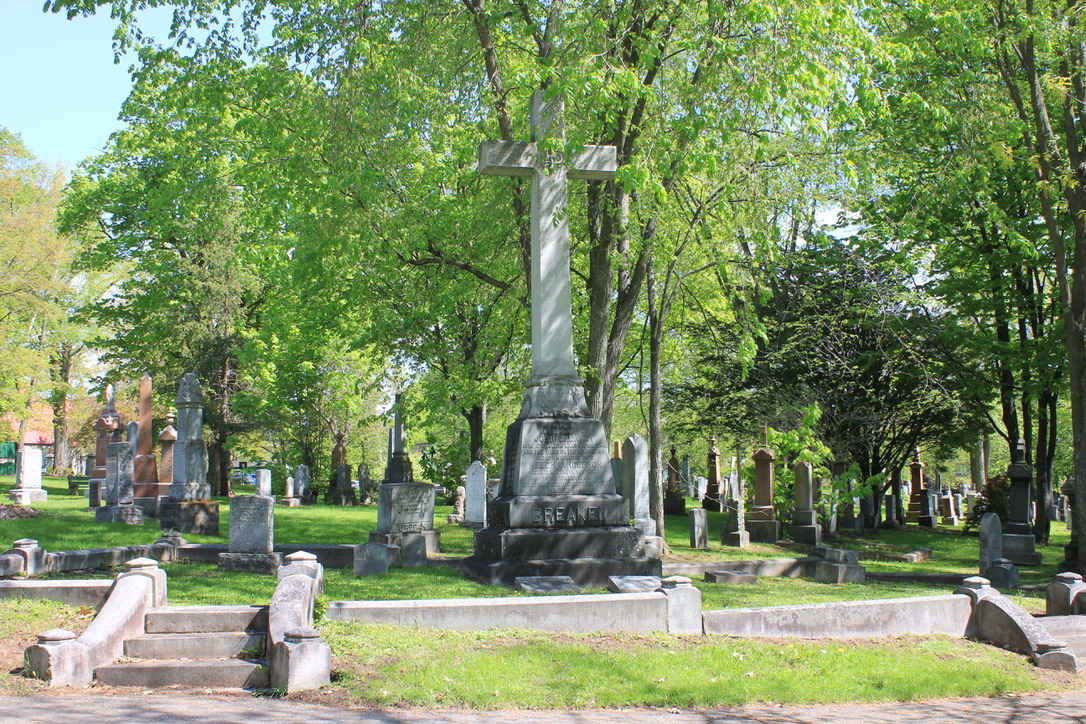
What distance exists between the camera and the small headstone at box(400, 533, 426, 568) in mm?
12914

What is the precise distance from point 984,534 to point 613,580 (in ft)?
22.3

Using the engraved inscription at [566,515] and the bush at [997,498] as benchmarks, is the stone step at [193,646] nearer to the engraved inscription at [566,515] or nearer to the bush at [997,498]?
the engraved inscription at [566,515]

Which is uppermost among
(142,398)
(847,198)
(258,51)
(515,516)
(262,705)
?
(258,51)

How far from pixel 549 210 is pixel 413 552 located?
518cm

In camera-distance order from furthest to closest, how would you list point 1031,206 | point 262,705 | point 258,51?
1. point 1031,206
2. point 258,51
3. point 262,705

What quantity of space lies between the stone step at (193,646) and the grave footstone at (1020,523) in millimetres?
14434

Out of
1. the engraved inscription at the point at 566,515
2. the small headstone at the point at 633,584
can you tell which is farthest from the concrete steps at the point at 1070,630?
the engraved inscription at the point at 566,515

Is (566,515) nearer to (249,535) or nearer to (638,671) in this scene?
(249,535)

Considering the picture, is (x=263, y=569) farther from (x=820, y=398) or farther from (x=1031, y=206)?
(x=1031, y=206)

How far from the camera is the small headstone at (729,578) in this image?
12101 millimetres

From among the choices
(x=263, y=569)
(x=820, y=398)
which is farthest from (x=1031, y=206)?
(x=263, y=569)

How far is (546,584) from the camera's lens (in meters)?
10.1

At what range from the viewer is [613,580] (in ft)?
31.3

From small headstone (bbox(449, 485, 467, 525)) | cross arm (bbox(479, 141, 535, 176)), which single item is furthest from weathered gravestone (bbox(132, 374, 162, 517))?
cross arm (bbox(479, 141, 535, 176))
